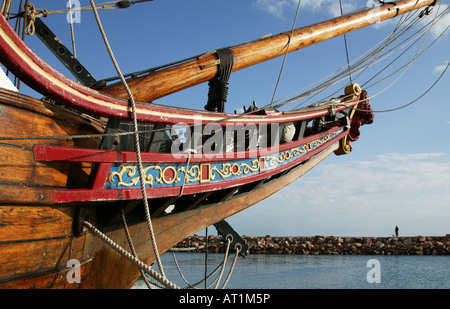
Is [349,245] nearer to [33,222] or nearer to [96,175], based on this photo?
[96,175]

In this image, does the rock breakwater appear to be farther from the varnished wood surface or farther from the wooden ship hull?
the varnished wood surface

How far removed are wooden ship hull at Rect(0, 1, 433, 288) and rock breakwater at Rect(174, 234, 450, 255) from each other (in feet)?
93.7

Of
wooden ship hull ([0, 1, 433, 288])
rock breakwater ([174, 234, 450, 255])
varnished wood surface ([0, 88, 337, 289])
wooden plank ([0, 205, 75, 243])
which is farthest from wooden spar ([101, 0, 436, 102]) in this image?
rock breakwater ([174, 234, 450, 255])

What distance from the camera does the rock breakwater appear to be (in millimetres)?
32281

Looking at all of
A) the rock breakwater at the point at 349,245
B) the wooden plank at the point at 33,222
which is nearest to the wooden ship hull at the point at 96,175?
the wooden plank at the point at 33,222

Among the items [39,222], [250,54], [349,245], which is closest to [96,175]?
[39,222]

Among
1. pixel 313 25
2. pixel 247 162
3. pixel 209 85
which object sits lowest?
pixel 247 162

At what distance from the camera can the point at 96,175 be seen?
2.68 metres

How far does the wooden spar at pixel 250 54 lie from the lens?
384 cm

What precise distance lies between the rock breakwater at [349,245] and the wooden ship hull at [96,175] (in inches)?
1124

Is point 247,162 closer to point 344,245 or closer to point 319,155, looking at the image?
point 319,155

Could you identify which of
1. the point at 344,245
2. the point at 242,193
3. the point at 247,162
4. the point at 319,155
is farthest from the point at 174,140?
the point at 344,245

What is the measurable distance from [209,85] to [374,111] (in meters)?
2.94

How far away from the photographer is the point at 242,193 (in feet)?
14.1
